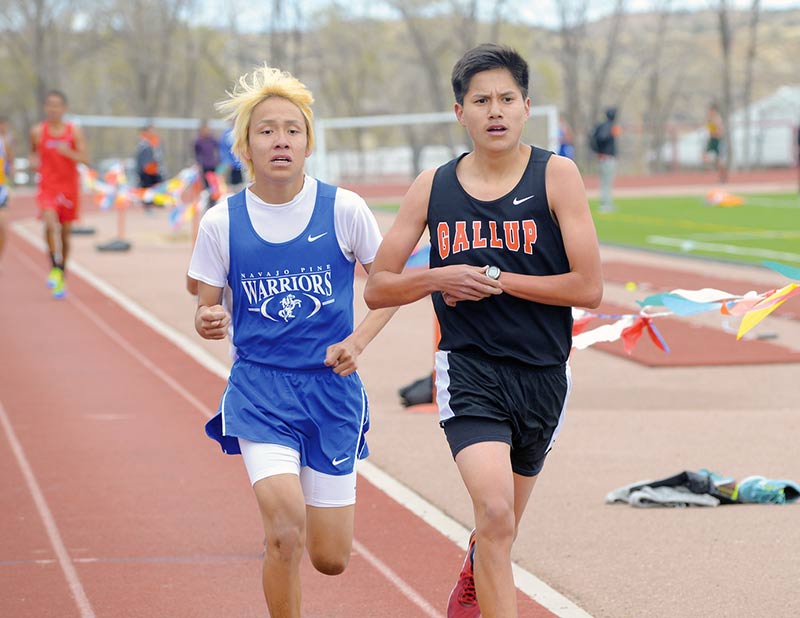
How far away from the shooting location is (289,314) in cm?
462

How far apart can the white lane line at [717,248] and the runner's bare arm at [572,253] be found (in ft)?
51.6

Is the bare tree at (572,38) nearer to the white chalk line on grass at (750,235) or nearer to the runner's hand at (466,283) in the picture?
the white chalk line on grass at (750,235)

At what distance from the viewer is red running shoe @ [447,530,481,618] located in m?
4.68

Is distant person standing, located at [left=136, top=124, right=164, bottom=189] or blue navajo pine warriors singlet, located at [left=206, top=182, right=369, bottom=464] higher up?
blue navajo pine warriors singlet, located at [left=206, top=182, right=369, bottom=464]

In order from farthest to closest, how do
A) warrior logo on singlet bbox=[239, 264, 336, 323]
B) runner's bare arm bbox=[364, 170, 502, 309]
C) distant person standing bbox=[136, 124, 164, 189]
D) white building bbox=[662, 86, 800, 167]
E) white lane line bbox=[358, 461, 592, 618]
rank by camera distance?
white building bbox=[662, 86, 800, 167] < distant person standing bbox=[136, 124, 164, 189] < white lane line bbox=[358, 461, 592, 618] < warrior logo on singlet bbox=[239, 264, 336, 323] < runner's bare arm bbox=[364, 170, 502, 309]

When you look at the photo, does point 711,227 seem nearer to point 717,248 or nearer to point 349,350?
point 717,248

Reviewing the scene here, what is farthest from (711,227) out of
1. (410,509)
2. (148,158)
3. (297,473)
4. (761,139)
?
(761,139)

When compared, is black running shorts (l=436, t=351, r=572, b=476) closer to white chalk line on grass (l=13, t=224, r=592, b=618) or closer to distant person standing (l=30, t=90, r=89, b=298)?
white chalk line on grass (l=13, t=224, r=592, b=618)

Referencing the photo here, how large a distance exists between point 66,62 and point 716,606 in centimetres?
7273

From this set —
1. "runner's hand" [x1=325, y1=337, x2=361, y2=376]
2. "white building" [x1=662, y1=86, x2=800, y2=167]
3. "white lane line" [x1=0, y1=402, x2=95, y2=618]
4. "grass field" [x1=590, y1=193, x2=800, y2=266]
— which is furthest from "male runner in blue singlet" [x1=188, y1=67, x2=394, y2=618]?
→ "white building" [x1=662, y1=86, x2=800, y2=167]

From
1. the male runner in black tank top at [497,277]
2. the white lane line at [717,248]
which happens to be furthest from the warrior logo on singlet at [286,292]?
the white lane line at [717,248]

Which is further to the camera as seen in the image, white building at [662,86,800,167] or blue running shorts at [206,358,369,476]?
white building at [662,86,800,167]

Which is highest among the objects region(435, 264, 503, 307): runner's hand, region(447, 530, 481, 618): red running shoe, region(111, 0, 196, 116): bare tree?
region(111, 0, 196, 116): bare tree

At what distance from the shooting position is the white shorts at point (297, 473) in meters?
4.48
